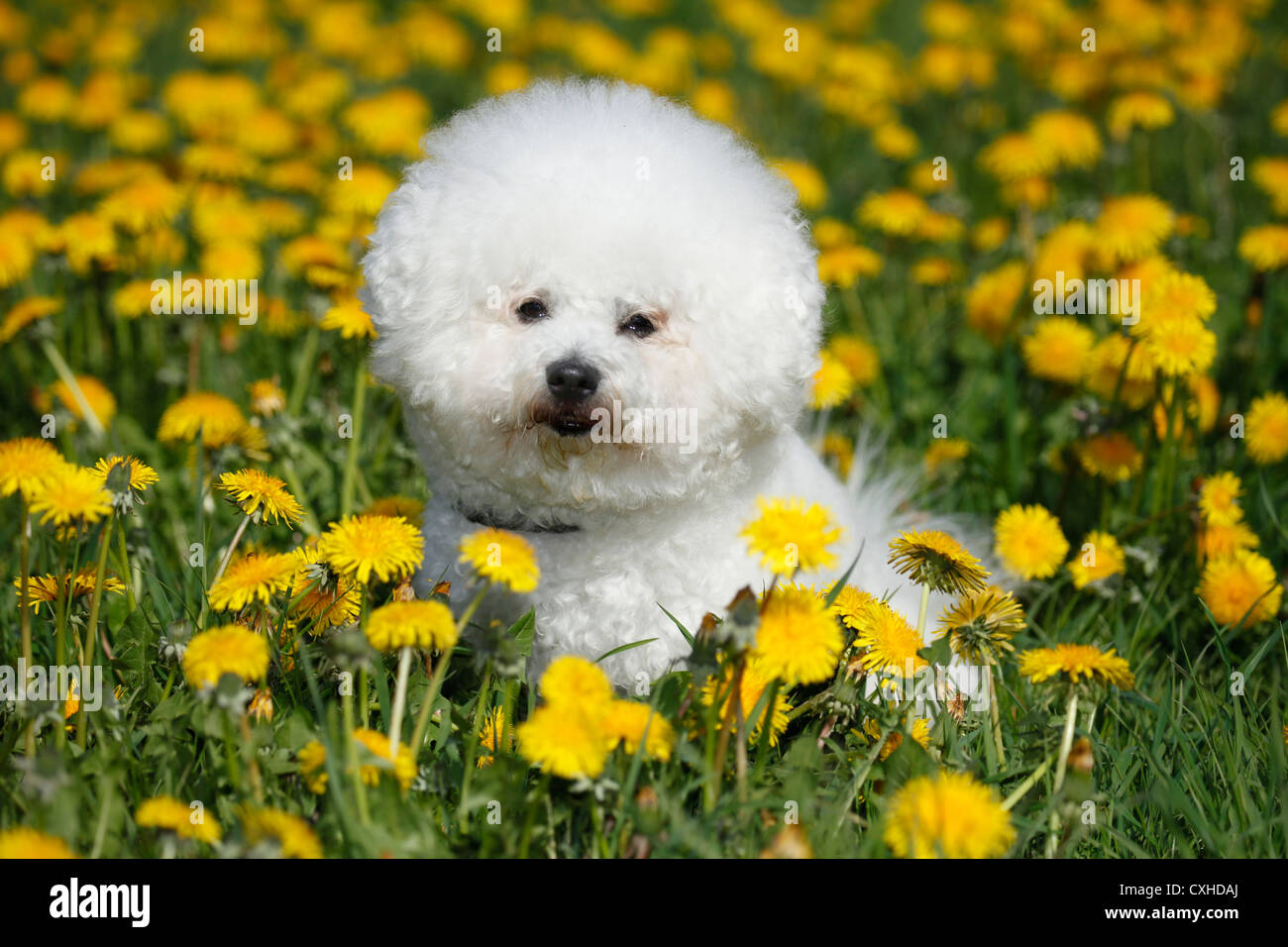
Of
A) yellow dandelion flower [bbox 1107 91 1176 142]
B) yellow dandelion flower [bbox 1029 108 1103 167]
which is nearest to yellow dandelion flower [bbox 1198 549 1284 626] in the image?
yellow dandelion flower [bbox 1029 108 1103 167]

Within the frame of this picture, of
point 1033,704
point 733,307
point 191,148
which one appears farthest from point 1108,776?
point 191,148

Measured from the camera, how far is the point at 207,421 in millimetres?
2793

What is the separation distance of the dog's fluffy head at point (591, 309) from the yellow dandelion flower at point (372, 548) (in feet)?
0.92

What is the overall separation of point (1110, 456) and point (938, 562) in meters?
1.11

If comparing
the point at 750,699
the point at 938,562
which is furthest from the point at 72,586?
the point at 938,562

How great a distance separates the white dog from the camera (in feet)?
6.88

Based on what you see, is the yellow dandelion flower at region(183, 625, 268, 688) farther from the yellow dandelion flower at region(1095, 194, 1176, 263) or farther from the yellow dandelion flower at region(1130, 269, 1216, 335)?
the yellow dandelion flower at region(1095, 194, 1176, 263)

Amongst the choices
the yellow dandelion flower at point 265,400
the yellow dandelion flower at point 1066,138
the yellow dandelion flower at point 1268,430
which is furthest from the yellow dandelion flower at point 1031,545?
the yellow dandelion flower at point 1066,138

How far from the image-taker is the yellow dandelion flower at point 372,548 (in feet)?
6.29

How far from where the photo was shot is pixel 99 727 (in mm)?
1987

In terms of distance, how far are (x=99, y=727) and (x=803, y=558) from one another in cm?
115

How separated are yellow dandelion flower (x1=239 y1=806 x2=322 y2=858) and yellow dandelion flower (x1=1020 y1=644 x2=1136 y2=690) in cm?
111
